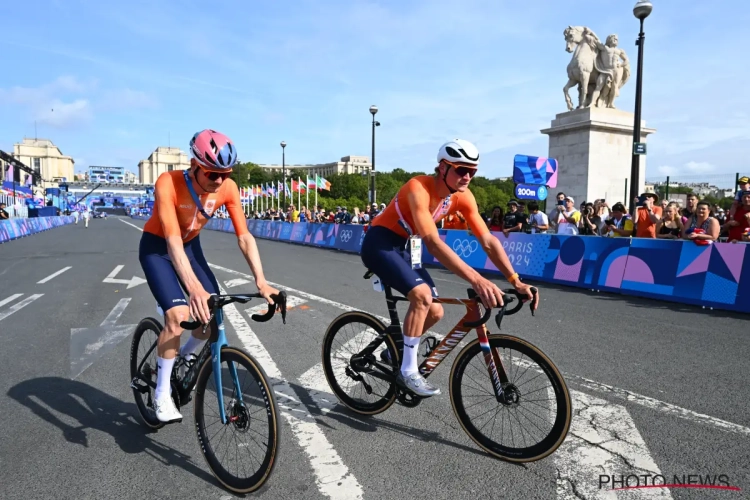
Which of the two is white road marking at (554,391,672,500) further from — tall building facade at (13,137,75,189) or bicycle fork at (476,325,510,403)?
tall building facade at (13,137,75,189)

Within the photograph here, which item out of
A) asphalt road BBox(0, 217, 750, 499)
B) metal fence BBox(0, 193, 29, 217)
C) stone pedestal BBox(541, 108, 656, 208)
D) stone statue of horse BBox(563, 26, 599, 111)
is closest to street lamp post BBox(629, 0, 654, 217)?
stone pedestal BBox(541, 108, 656, 208)

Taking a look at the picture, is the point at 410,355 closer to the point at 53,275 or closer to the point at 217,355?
the point at 217,355

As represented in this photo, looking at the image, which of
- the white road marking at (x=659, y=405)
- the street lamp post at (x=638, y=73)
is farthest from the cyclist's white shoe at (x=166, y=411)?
the street lamp post at (x=638, y=73)

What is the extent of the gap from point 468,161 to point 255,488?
237 cm

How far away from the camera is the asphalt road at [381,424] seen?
2934mm

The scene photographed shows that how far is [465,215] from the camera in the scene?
3.80 meters

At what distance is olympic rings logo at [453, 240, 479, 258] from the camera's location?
13531mm

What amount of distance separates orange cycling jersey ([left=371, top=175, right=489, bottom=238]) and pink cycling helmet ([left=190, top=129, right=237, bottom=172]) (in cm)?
117

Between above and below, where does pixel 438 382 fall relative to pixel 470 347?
below

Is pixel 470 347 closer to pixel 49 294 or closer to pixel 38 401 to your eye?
pixel 38 401

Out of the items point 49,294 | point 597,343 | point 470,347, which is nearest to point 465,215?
point 470,347

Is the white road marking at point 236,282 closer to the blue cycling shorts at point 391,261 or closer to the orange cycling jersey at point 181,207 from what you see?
the orange cycling jersey at point 181,207

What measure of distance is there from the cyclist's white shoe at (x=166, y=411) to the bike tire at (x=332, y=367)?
50.4 inches

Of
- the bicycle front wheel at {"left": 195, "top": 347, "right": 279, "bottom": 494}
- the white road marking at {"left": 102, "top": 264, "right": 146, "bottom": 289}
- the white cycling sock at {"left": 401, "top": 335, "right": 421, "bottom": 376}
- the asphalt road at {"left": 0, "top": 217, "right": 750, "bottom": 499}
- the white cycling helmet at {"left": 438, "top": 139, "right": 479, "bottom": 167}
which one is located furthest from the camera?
the white road marking at {"left": 102, "top": 264, "right": 146, "bottom": 289}
